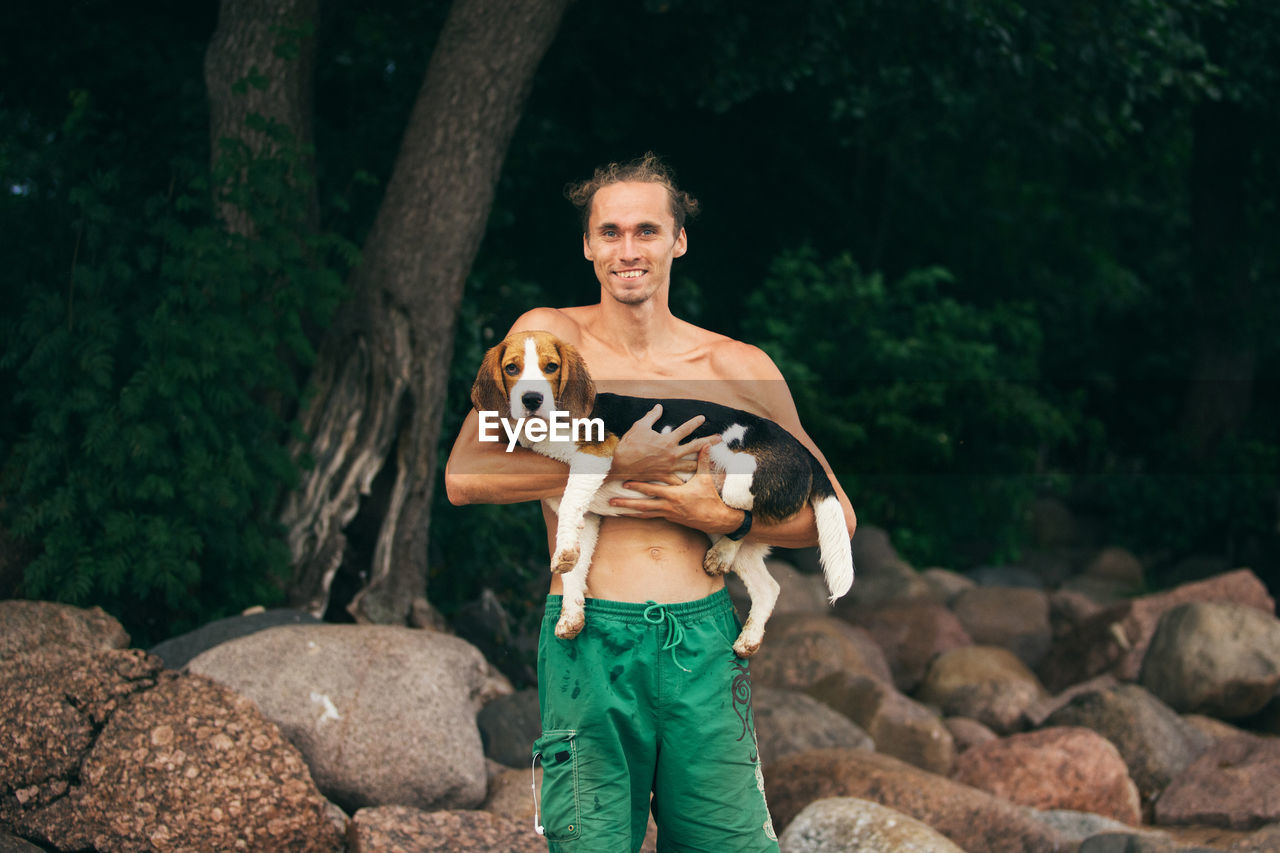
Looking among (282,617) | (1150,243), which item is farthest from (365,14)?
(1150,243)

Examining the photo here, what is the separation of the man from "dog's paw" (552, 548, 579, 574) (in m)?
0.15

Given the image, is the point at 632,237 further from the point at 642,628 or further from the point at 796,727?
the point at 796,727

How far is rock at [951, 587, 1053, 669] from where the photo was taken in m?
10.4

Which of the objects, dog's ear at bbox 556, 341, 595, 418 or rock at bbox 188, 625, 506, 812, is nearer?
dog's ear at bbox 556, 341, 595, 418

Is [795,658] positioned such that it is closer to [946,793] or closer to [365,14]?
[946,793]

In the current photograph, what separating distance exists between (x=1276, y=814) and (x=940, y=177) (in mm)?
11897

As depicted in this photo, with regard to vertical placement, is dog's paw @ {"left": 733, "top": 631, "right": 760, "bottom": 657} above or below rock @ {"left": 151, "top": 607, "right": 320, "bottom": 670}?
above

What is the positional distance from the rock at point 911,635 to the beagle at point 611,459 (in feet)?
22.6

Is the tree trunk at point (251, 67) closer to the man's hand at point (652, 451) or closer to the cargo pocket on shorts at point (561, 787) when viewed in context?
the man's hand at point (652, 451)

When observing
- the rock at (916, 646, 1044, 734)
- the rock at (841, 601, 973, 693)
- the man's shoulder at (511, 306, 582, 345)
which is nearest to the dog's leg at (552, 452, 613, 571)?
the man's shoulder at (511, 306, 582, 345)

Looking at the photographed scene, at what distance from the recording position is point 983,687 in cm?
829

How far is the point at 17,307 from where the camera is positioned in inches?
243

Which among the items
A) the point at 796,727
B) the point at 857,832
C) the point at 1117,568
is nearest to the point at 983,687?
the point at 796,727

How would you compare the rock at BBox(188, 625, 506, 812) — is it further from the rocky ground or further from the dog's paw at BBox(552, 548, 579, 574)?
the dog's paw at BBox(552, 548, 579, 574)
